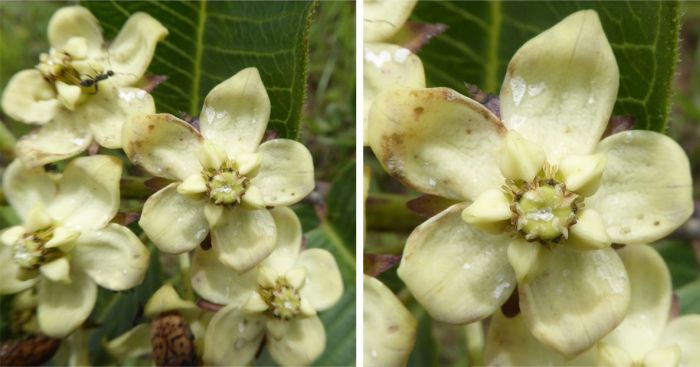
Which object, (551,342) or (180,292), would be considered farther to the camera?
(180,292)

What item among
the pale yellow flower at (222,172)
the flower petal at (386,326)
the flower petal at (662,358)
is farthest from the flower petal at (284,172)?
the flower petal at (662,358)

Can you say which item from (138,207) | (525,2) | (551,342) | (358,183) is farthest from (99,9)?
(551,342)

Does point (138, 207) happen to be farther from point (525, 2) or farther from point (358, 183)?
point (525, 2)

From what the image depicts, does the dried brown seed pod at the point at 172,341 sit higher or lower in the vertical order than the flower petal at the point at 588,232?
lower

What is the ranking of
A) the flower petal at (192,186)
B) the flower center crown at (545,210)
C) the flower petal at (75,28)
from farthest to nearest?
the flower petal at (75,28)
the flower petal at (192,186)
the flower center crown at (545,210)

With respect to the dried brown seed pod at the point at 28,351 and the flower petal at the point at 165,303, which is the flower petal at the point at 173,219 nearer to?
the flower petal at the point at 165,303

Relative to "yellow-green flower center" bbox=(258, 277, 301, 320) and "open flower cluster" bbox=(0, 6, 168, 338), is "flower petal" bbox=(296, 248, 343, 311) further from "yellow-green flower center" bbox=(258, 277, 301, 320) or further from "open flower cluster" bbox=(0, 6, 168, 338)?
"open flower cluster" bbox=(0, 6, 168, 338)

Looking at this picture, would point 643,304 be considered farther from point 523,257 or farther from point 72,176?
point 72,176
